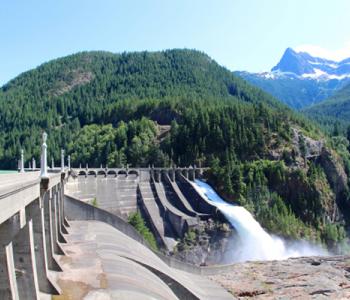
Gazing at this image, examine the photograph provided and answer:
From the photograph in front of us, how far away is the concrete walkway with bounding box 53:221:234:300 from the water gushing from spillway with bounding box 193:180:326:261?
31545mm

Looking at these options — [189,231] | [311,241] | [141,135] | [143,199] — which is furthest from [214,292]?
[141,135]

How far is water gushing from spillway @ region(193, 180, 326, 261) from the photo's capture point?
67.2 meters

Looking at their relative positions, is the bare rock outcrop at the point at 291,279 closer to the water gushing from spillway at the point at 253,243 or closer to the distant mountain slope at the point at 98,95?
the water gushing from spillway at the point at 253,243

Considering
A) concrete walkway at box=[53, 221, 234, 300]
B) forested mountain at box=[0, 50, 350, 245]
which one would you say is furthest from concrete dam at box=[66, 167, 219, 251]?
concrete walkway at box=[53, 221, 234, 300]

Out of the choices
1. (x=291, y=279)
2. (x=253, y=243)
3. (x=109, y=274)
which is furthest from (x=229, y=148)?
(x=109, y=274)

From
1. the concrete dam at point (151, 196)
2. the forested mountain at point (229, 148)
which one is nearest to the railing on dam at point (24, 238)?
the concrete dam at point (151, 196)

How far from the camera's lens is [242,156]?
90.3 metres

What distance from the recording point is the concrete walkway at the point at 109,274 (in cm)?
2080

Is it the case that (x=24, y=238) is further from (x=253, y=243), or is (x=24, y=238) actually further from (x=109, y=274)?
(x=253, y=243)

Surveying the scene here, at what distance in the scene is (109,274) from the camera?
23125mm

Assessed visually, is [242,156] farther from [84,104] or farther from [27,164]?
[84,104]

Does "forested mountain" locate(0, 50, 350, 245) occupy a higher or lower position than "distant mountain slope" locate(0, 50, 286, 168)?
lower

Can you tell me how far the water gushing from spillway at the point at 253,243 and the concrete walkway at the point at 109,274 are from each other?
31545 millimetres

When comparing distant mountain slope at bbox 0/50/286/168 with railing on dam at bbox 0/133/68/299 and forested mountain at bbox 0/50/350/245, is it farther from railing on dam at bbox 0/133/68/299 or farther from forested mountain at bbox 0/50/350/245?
railing on dam at bbox 0/133/68/299
